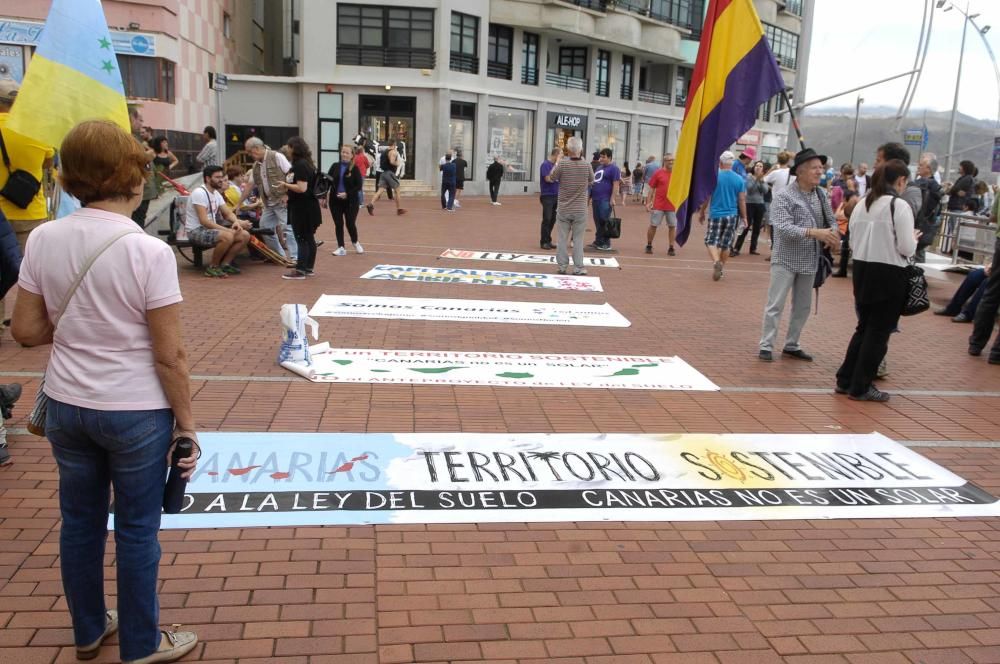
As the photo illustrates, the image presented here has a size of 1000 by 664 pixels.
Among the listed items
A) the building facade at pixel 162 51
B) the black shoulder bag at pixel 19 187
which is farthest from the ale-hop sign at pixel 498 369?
the building facade at pixel 162 51

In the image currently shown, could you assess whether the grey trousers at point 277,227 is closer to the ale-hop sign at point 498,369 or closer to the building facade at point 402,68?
the ale-hop sign at point 498,369

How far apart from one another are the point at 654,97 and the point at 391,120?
1833cm

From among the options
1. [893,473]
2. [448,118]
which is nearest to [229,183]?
[893,473]

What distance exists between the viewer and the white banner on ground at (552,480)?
4.36m

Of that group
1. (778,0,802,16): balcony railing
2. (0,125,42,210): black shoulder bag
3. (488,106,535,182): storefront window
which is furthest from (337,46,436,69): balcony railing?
(778,0,802,16): balcony railing

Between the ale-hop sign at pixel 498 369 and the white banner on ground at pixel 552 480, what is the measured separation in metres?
1.33

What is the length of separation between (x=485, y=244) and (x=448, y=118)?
1836 centimetres

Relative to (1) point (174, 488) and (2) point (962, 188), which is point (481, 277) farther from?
(2) point (962, 188)

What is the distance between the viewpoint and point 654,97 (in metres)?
46.2

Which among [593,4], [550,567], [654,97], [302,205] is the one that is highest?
[593,4]

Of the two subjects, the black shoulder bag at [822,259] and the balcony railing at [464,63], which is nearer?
the black shoulder bag at [822,259]

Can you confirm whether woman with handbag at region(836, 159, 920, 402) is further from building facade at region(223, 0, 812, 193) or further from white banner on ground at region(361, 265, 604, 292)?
building facade at region(223, 0, 812, 193)

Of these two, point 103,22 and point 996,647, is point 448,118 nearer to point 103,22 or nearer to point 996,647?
point 103,22

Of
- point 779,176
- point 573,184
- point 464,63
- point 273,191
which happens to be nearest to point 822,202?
point 573,184
